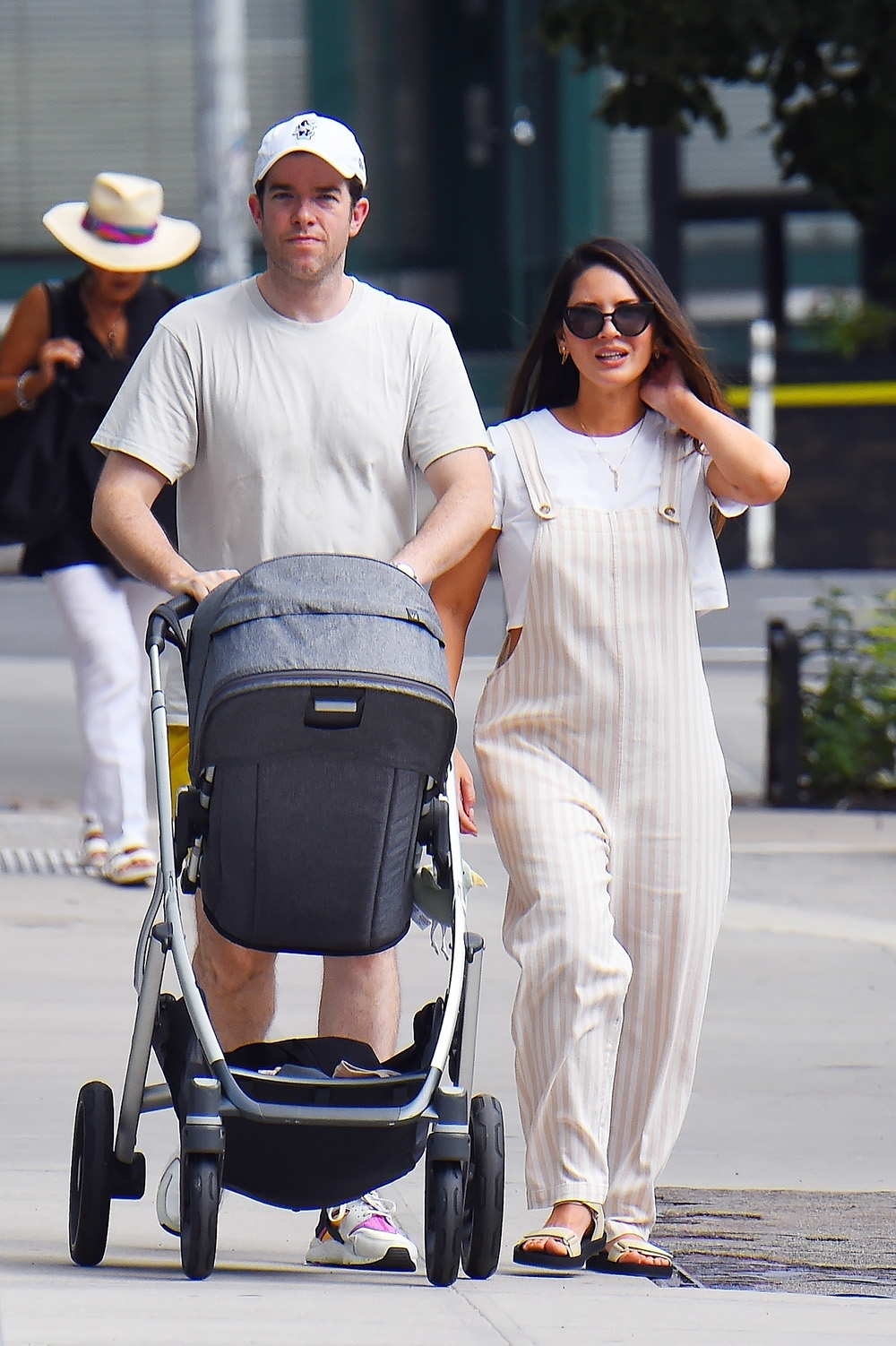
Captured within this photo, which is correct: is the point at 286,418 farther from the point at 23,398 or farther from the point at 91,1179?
the point at 23,398

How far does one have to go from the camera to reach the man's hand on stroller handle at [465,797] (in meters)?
4.14

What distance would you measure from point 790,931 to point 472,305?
1319 cm

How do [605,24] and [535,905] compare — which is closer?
[535,905]

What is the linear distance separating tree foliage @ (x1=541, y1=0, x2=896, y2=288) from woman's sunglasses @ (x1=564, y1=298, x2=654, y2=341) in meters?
4.40

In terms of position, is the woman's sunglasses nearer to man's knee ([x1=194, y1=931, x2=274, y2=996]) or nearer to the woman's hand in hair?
the woman's hand in hair

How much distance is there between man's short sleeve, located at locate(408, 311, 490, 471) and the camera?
4234 mm

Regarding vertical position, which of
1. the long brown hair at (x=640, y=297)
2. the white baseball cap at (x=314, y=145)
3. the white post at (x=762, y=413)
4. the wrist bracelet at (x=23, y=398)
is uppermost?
the white baseball cap at (x=314, y=145)

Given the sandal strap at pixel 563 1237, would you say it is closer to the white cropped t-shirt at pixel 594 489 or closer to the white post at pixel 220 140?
the white cropped t-shirt at pixel 594 489

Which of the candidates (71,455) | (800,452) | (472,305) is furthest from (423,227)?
(71,455)

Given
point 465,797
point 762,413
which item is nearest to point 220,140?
point 465,797

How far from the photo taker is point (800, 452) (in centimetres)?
1777

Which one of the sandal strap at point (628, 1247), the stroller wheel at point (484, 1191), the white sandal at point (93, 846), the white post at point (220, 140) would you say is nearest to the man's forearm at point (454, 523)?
the stroller wheel at point (484, 1191)

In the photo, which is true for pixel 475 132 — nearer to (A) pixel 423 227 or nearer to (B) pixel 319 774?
(A) pixel 423 227

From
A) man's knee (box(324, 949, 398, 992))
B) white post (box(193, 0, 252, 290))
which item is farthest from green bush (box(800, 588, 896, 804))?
man's knee (box(324, 949, 398, 992))
